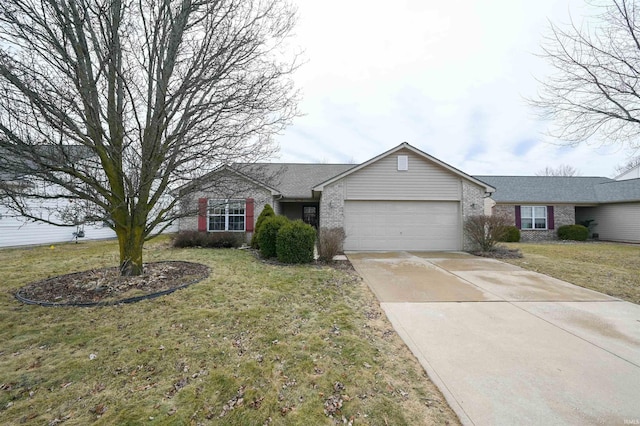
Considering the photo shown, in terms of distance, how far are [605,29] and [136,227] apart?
44.5ft

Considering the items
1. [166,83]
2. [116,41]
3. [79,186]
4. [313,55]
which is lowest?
[79,186]

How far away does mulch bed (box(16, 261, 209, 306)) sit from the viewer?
4.96 m

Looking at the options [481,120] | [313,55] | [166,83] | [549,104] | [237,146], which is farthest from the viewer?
[481,120]

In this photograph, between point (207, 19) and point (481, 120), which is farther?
point (481, 120)

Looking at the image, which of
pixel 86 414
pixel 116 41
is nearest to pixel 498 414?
pixel 86 414

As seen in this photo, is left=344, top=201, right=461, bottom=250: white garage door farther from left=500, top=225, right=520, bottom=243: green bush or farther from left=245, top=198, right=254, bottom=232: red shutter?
left=500, top=225, right=520, bottom=243: green bush

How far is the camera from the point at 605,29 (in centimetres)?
767

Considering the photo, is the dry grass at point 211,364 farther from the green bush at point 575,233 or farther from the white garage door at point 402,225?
the green bush at point 575,233

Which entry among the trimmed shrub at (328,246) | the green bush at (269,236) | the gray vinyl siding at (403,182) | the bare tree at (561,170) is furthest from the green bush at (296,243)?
the bare tree at (561,170)

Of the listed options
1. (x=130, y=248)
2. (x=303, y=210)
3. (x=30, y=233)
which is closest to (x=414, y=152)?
(x=303, y=210)

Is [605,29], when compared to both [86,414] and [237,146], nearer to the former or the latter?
[237,146]

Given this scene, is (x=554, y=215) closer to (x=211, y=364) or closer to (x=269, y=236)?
(x=269, y=236)

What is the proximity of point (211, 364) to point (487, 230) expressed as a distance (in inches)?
453

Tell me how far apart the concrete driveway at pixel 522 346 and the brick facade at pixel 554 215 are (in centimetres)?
1313
